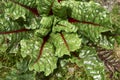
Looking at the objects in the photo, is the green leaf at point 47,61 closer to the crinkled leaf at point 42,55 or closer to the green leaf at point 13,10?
the crinkled leaf at point 42,55

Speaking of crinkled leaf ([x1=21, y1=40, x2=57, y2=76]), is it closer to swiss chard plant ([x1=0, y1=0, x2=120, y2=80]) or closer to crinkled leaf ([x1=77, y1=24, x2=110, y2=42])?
swiss chard plant ([x1=0, y1=0, x2=120, y2=80])

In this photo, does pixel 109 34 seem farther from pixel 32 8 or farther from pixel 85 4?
pixel 32 8

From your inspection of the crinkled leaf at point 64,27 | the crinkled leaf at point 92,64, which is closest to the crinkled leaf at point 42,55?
the crinkled leaf at point 64,27

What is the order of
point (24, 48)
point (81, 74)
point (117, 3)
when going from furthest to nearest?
point (117, 3)
point (81, 74)
point (24, 48)

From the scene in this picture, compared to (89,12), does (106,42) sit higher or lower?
lower

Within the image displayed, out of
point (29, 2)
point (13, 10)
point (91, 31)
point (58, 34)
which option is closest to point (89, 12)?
point (91, 31)

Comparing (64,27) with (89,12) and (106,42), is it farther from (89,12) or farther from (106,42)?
(106,42)

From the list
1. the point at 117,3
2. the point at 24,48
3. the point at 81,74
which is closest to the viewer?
the point at 24,48

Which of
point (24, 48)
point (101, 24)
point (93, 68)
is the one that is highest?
point (101, 24)

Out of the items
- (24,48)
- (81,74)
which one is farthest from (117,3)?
(24,48)
